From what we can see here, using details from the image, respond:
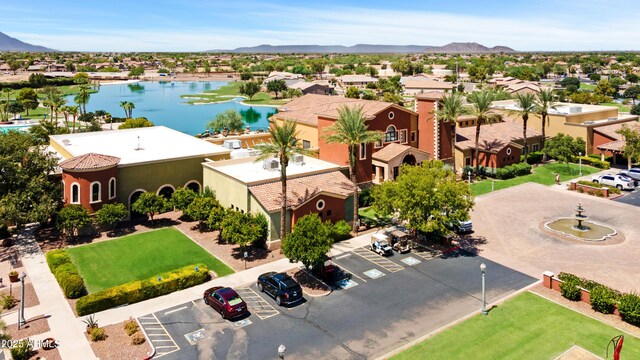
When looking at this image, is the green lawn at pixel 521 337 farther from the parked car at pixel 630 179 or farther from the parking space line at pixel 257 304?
the parked car at pixel 630 179

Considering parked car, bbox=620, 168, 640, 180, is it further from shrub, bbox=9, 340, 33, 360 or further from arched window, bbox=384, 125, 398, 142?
shrub, bbox=9, 340, 33, 360

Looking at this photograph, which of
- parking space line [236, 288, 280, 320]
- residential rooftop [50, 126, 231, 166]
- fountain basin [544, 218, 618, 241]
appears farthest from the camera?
residential rooftop [50, 126, 231, 166]

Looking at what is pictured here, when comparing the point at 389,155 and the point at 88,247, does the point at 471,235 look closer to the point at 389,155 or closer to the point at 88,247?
the point at 389,155

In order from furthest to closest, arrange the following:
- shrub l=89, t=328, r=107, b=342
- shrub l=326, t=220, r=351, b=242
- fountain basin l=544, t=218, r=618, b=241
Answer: fountain basin l=544, t=218, r=618, b=241, shrub l=326, t=220, r=351, b=242, shrub l=89, t=328, r=107, b=342

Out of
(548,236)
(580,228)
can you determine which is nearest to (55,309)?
(548,236)

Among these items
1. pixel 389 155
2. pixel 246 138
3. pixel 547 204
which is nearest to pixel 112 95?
pixel 246 138

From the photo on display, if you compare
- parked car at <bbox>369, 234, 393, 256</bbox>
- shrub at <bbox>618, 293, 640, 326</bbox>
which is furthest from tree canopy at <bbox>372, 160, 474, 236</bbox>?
shrub at <bbox>618, 293, 640, 326</bbox>
